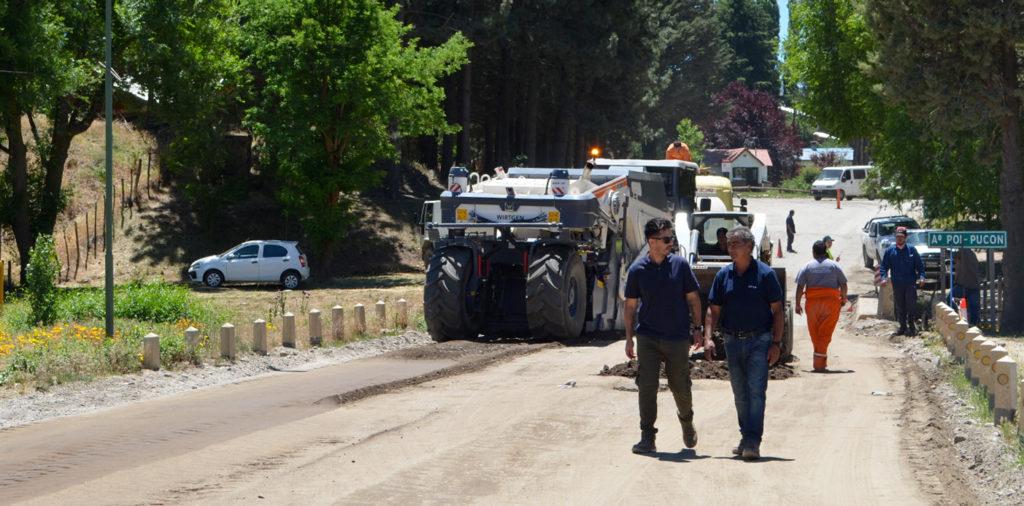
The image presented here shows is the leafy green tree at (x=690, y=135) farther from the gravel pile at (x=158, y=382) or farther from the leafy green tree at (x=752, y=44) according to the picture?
the gravel pile at (x=158, y=382)

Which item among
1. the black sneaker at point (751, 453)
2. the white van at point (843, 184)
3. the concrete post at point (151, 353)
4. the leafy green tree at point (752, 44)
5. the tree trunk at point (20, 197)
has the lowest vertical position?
the black sneaker at point (751, 453)

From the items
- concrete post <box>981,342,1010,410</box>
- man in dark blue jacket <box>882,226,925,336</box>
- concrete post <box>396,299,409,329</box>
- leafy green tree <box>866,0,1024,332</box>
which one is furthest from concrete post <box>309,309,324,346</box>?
leafy green tree <box>866,0,1024,332</box>

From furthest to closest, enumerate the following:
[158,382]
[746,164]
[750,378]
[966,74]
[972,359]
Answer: [746,164]
[966,74]
[158,382]
[972,359]
[750,378]

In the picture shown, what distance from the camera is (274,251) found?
3719 cm

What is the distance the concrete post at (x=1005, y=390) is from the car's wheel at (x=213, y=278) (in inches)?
1172

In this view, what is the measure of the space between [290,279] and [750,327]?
2888 centimetres

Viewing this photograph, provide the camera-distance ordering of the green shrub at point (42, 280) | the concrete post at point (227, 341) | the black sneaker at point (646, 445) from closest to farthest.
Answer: the black sneaker at point (646, 445) < the concrete post at point (227, 341) < the green shrub at point (42, 280)

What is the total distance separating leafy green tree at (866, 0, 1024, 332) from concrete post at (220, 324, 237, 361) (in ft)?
55.9

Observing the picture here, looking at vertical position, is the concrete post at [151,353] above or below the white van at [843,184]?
below

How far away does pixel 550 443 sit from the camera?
1036cm

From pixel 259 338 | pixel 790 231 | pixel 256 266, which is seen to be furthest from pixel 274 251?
pixel 790 231

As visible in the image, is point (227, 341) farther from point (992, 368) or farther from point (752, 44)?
point (752, 44)

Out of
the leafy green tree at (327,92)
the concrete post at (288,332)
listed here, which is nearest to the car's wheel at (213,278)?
the leafy green tree at (327,92)

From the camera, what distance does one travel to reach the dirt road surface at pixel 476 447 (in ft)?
27.8
